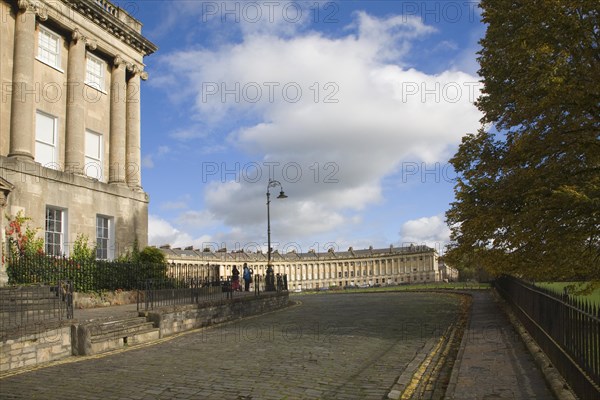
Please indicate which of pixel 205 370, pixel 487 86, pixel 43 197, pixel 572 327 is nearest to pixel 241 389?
pixel 205 370

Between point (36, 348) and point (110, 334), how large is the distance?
2182 millimetres

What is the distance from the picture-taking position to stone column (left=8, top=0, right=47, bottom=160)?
19891 mm

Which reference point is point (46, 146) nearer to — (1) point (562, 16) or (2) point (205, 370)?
(2) point (205, 370)

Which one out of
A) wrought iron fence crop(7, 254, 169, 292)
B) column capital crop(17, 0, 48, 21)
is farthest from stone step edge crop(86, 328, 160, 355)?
column capital crop(17, 0, 48, 21)

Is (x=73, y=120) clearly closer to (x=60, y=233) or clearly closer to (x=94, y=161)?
(x=94, y=161)

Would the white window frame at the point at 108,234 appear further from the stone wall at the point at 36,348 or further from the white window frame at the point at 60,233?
the stone wall at the point at 36,348

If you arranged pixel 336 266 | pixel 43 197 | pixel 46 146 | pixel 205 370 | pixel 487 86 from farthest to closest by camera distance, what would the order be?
pixel 336 266, pixel 46 146, pixel 43 197, pixel 487 86, pixel 205 370

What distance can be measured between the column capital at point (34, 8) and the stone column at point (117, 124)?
4.68 meters

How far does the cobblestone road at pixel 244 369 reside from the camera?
7.82m

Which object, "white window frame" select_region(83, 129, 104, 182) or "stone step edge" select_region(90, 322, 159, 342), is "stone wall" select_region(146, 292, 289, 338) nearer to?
"stone step edge" select_region(90, 322, 159, 342)

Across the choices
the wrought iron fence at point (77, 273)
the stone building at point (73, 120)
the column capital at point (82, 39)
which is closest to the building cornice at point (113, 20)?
the stone building at point (73, 120)

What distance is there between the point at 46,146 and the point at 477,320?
61.4 ft

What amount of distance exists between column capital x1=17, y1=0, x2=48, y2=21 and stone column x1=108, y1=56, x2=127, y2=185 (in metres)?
4.68

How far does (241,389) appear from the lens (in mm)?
7934
